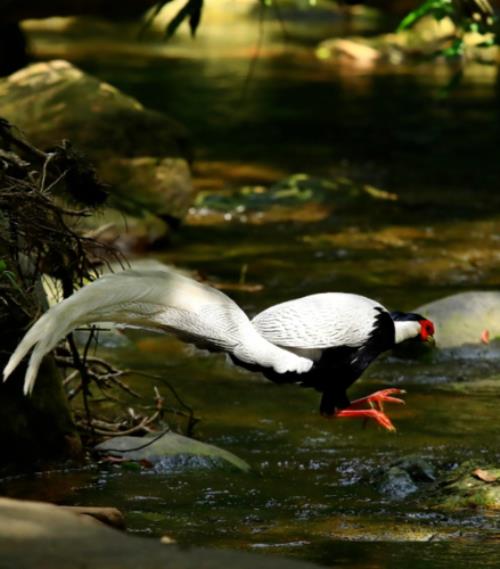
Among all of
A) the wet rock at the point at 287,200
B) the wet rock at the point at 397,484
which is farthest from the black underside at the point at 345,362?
the wet rock at the point at 287,200

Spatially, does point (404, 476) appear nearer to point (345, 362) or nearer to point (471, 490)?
point (471, 490)

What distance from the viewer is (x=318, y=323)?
16.0 feet

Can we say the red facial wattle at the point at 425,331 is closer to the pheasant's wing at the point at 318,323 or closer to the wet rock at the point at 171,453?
the pheasant's wing at the point at 318,323

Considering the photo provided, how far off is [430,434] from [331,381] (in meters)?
1.34

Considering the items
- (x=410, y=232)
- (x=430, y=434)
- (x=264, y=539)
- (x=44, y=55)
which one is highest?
(x=264, y=539)

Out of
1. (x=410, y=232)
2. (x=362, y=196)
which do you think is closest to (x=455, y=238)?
(x=410, y=232)

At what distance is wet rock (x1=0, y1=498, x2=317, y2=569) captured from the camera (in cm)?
316

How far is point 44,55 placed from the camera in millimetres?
22688

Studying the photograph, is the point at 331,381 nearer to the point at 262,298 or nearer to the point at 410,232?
the point at 262,298

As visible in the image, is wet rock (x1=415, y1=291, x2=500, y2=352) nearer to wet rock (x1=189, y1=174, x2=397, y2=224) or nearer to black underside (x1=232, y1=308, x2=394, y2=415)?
black underside (x1=232, y1=308, x2=394, y2=415)

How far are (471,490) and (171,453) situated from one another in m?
1.28

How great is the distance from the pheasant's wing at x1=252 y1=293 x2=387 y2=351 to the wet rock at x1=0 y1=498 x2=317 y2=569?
5.17 ft

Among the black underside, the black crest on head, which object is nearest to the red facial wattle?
the black crest on head

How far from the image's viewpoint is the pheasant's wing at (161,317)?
3863 mm
